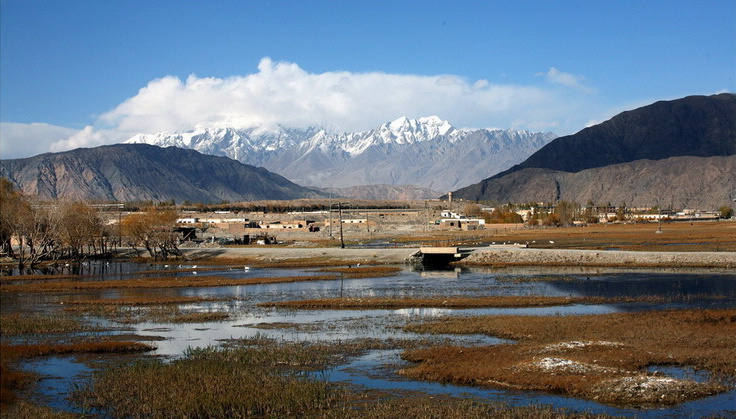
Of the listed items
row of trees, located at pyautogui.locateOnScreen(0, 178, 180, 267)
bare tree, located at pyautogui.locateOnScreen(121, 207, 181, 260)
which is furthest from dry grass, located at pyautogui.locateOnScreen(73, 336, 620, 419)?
bare tree, located at pyautogui.locateOnScreen(121, 207, 181, 260)

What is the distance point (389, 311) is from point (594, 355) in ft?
57.3

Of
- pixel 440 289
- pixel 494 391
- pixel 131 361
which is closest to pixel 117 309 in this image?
pixel 131 361

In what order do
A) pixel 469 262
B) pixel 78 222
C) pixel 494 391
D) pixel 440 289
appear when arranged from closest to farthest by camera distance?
1. pixel 494 391
2. pixel 440 289
3. pixel 469 262
4. pixel 78 222

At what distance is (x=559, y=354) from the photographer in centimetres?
2859

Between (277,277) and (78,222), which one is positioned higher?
(78,222)

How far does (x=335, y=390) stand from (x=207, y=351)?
807 cm

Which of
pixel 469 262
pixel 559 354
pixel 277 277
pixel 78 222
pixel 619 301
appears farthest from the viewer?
pixel 78 222

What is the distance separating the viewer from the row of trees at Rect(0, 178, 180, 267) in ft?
285

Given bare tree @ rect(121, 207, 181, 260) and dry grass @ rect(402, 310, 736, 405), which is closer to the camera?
dry grass @ rect(402, 310, 736, 405)

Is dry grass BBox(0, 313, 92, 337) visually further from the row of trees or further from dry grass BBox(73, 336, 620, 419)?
the row of trees

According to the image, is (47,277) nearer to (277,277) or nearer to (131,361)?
(277,277)

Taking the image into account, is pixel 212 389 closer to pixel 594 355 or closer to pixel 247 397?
pixel 247 397

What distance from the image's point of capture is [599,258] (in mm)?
75125

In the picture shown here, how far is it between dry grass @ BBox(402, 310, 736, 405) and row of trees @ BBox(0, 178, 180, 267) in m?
65.0
